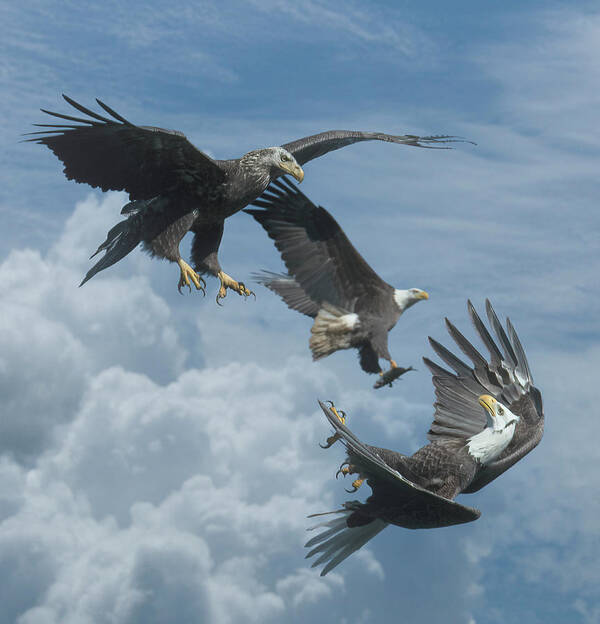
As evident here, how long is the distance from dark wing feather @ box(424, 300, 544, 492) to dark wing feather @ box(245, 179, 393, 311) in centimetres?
134

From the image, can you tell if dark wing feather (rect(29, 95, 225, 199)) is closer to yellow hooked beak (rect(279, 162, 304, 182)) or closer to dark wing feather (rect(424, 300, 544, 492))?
yellow hooked beak (rect(279, 162, 304, 182))

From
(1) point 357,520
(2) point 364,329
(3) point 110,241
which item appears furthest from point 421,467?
(3) point 110,241

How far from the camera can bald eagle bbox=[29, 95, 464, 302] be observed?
9.24 meters

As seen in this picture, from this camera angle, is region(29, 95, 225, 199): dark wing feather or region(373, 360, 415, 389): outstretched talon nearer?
region(29, 95, 225, 199): dark wing feather

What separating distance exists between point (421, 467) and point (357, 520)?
820 mm

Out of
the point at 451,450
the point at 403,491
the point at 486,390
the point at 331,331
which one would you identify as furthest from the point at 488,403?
the point at 331,331

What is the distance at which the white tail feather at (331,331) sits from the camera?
1214cm

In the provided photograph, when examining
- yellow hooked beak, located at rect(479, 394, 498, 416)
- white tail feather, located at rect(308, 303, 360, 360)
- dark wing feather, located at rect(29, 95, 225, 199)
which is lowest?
yellow hooked beak, located at rect(479, 394, 498, 416)

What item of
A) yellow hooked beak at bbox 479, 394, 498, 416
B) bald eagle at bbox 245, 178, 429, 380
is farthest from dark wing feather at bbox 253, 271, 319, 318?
yellow hooked beak at bbox 479, 394, 498, 416

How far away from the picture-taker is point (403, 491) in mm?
8969

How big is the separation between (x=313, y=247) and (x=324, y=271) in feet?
1.02

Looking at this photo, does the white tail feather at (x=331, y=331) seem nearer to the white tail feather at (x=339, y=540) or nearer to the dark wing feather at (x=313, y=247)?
the dark wing feather at (x=313, y=247)

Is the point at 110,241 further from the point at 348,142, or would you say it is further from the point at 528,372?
the point at 528,372

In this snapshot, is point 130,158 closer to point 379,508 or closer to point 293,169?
point 293,169
